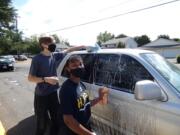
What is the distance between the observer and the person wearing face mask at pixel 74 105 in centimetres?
295

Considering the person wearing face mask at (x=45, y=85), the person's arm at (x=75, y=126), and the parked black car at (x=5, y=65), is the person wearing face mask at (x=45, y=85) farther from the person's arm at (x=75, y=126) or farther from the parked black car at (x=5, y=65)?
the parked black car at (x=5, y=65)

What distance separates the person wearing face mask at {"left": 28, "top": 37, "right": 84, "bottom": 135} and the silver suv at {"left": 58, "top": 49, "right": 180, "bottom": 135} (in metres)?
0.56

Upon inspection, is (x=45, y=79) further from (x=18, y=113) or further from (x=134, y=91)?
(x=18, y=113)

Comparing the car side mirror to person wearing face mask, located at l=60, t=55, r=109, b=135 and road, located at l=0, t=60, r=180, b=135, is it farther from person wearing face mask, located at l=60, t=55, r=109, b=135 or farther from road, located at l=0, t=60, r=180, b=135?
road, located at l=0, t=60, r=180, b=135

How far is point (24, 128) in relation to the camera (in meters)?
6.58

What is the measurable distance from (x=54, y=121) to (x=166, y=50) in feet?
201

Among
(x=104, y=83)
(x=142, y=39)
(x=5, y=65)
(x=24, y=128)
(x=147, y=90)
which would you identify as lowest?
(x=142, y=39)

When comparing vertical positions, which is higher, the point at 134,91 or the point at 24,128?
the point at 134,91

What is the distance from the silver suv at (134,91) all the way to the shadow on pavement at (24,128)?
7.05 feet

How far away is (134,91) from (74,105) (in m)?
0.90

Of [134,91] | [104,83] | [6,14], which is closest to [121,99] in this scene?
[134,91]

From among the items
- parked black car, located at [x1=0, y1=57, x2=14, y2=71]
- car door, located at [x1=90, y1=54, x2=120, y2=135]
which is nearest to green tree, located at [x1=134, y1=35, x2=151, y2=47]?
parked black car, located at [x1=0, y1=57, x2=14, y2=71]

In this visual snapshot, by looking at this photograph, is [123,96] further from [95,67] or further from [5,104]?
[5,104]

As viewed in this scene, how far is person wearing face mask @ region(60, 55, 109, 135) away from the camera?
2947mm
